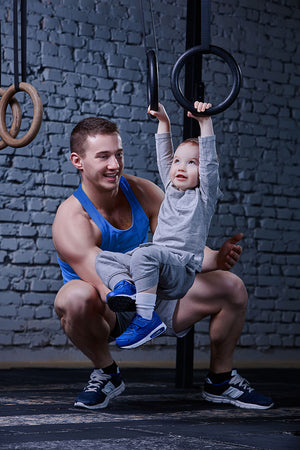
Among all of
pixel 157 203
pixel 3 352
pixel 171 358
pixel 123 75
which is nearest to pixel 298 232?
pixel 171 358

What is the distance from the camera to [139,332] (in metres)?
2.05

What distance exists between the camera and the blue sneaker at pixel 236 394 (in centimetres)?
246

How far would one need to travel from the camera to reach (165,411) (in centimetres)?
234

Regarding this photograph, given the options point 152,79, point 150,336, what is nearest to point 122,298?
point 150,336

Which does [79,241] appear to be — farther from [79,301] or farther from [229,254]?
[229,254]

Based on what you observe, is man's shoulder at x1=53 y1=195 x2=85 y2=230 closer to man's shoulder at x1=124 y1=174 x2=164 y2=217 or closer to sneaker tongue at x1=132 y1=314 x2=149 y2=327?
man's shoulder at x1=124 y1=174 x2=164 y2=217

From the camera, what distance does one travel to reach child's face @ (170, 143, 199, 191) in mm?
2312

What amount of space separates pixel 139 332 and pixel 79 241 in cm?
43

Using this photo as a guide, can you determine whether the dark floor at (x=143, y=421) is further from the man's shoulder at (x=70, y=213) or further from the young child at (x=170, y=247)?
the man's shoulder at (x=70, y=213)

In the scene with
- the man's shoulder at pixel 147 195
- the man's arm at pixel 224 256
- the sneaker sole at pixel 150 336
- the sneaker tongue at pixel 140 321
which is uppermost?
the man's shoulder at pixel 147 195

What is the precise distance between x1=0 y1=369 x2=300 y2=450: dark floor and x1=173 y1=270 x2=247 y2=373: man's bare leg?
0.22m

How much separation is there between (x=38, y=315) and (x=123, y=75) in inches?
64.6

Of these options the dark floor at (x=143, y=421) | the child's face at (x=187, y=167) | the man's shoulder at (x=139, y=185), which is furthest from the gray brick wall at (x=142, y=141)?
the child's face at (x=187, y=167)

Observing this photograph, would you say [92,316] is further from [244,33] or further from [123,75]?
[244,33]
